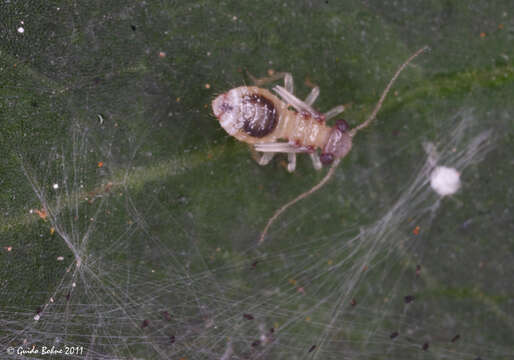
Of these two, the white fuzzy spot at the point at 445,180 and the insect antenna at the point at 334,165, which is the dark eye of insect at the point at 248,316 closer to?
the insect antenna at the point at 334,165

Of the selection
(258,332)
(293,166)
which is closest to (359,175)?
(293,166)

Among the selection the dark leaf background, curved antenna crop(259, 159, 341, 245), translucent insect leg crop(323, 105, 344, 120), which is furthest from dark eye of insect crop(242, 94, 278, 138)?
curved antenna crop(259, 159, 341, 245)

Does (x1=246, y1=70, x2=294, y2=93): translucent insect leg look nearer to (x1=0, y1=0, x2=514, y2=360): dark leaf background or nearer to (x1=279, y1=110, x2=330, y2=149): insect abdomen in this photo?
(x1=0, y1=0, x2=514, y2=360): dark leaf background

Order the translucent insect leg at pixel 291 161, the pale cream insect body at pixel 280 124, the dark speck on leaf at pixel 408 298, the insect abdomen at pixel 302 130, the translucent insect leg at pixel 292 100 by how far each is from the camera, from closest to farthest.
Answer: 1. the pale cream insect body at pixel 280 124
2. the translucent insect leg at pixel 292 100
3. the insect abdomen at pixel 302 130
4. the translucent insect leg at pixel 291 161
5. the dark speck on leaf at pixel 408 298

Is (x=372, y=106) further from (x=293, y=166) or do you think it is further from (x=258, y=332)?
(x=258, y=332)

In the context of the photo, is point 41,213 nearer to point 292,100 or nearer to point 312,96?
point 292,100

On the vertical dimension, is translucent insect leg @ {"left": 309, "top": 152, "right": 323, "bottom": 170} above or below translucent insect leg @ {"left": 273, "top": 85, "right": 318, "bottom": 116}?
below

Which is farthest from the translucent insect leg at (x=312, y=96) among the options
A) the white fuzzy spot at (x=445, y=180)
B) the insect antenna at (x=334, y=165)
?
the white fuzzy spot at (x=445, y=180)
